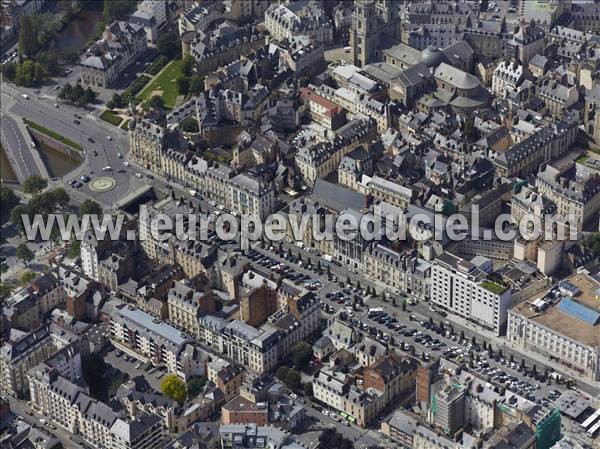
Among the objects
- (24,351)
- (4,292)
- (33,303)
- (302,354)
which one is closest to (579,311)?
(302,354)

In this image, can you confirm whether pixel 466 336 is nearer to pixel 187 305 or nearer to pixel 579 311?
pixel 579 311

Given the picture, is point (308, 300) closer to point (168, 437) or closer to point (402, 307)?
point (402, 307)

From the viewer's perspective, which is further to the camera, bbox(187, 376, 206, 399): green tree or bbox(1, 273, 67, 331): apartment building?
bbox(1, 273, 67, 331): apartment building

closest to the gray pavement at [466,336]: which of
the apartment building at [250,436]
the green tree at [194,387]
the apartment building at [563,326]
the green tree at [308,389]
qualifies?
the apartment building at [563,326]

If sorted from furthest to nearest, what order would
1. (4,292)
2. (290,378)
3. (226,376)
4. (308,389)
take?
(4,292)
(290,378)
(308,389)
(226,376)

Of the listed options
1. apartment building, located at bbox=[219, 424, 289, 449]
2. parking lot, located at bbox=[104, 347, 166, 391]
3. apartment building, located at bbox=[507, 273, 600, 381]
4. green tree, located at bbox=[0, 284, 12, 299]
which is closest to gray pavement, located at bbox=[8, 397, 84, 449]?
parking lot, located at bbox=[104, 347, 166, 391]

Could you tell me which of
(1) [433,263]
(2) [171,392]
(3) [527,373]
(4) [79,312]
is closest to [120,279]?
(4) [79,312]

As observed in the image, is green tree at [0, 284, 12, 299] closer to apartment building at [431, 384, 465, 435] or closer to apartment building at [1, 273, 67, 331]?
apartment building at [1, 273, 67, 331]
